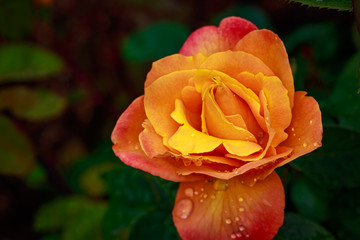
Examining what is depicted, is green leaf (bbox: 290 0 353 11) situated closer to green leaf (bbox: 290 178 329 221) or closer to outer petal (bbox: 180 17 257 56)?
outer petal (bbox: 180 17 257 56)

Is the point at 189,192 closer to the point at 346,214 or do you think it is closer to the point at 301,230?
the point at 301,230

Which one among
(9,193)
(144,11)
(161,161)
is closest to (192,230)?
(161,161)

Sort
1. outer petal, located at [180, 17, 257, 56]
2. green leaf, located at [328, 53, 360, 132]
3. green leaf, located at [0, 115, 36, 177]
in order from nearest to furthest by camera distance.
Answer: outer petal, located at [180, 17, 257, 56], green leaf, located at [328, 53, 360, 132], green leaf, located at [0, 115, 36, 177]

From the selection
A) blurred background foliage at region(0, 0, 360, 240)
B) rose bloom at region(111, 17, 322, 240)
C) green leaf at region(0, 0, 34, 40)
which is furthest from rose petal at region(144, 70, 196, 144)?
green leaf at region(0, 0, 34, 40)

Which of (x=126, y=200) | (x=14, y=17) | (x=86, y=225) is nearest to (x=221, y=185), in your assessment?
(x=126, y=200)

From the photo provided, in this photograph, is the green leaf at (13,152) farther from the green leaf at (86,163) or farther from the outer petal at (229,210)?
the outer petal at (229,210)

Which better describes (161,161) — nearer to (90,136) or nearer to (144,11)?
(90,136)

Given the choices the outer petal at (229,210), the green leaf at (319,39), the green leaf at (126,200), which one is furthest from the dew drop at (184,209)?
the green leaf at (319,39)
